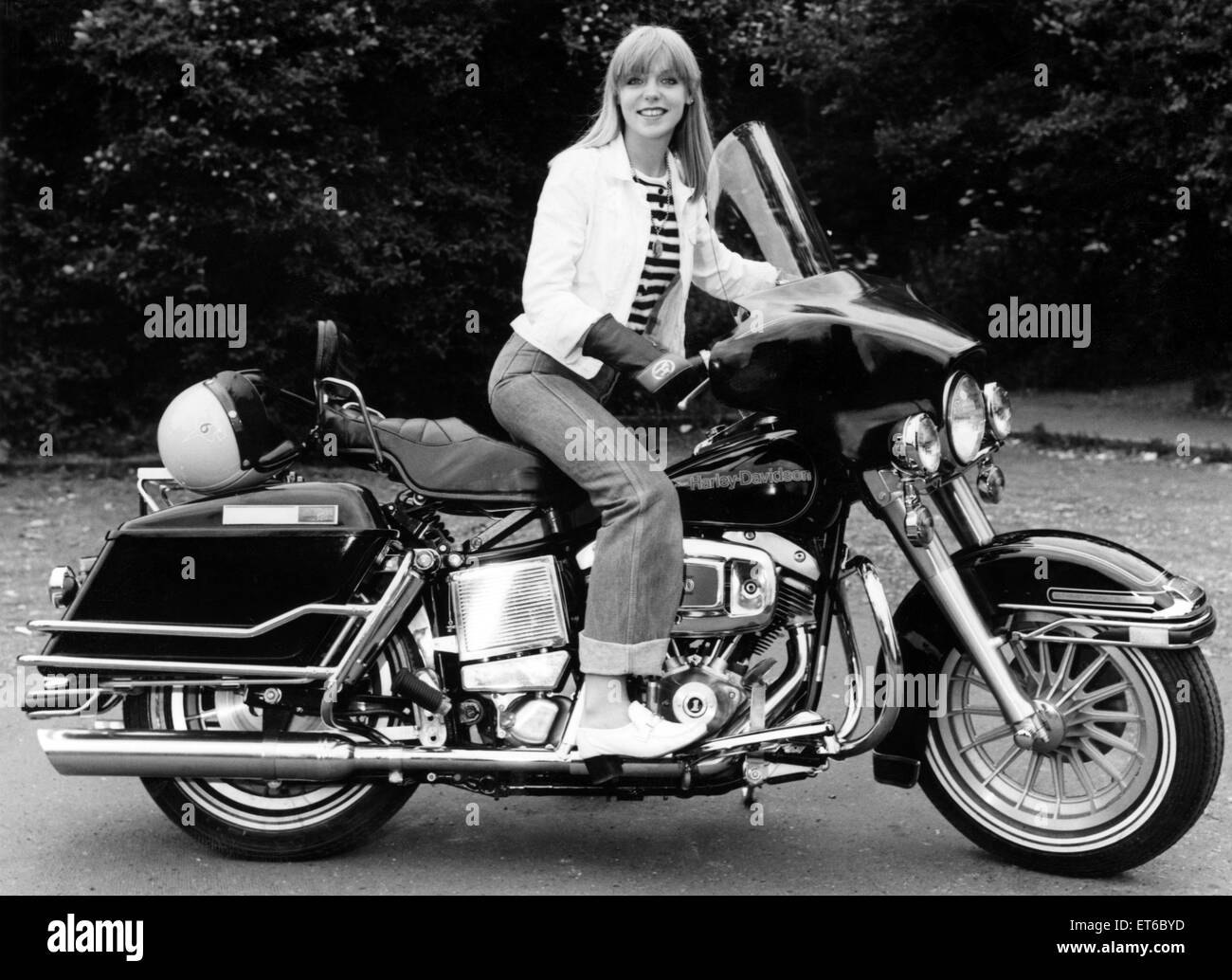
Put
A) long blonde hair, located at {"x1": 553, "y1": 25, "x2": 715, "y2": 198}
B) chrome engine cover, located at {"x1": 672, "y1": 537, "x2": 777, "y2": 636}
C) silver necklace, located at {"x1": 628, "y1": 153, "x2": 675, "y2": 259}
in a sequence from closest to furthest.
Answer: chrome engine cover, located at {"x1": 672, "y1": 537, "x2": 777, "y2": 636} → long blonde hair, located at {"x1": 553, "y1": 25, "x2": 715, "y2": 198} → silver necklace, located at {"x1": 628, "y1": 153, "x2": 675, "y2": 259}

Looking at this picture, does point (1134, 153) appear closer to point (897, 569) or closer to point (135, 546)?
point (897, 569)

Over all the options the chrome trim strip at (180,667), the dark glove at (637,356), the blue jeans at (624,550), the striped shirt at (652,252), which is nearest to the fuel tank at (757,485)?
the blue jeans at (624,550)

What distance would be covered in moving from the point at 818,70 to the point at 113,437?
758 cm

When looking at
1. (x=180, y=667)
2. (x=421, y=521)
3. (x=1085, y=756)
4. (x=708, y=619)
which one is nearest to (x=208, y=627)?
(x=180, y=667)

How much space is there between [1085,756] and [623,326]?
168 cm

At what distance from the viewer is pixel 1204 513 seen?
950 cm

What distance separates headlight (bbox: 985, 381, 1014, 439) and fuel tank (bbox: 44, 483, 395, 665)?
1.64 meters

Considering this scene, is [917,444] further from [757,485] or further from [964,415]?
[757,485]

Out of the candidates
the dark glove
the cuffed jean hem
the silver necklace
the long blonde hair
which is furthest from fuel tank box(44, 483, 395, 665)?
the long blonde hair

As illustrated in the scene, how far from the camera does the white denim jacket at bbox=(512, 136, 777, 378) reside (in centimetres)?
407

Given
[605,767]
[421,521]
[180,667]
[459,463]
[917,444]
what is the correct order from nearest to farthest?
[917,444] → [605,767] → [459,463] → [180,667] → [421,521]

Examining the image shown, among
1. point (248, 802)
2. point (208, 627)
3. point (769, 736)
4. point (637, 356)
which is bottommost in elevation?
point (248, 802)

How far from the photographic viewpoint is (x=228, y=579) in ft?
13.9

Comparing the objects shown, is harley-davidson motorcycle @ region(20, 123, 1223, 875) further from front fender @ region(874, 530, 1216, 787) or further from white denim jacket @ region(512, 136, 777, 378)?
white denim jacket @ region(512, 136, 777, 378)
